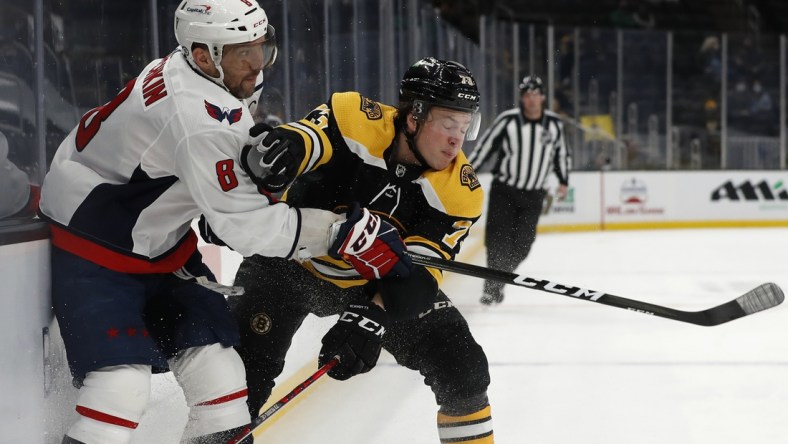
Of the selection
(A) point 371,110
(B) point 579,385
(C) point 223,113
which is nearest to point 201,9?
(C) point 223,113

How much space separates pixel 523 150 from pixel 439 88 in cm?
379

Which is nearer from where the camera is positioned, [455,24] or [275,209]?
[275,209]

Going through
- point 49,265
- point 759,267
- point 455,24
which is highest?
point 455,24

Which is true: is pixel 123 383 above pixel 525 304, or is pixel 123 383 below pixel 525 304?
above

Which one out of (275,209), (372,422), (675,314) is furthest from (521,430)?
(275,209)

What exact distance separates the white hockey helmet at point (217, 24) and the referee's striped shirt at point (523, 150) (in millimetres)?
3842

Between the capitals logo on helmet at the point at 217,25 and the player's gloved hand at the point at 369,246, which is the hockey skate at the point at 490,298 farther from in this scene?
the capitals logo on helmet at the point at 217,25

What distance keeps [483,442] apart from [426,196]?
1.83ft

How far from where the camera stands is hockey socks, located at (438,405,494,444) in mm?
2055

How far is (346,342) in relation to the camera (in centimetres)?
196

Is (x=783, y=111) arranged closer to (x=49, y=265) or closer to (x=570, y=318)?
(x=570, y=318)

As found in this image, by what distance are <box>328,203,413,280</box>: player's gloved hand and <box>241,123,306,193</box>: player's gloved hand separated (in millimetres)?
150

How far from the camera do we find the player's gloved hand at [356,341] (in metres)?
1.95

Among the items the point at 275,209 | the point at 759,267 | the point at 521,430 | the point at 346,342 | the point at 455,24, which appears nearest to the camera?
the point at 275,209
